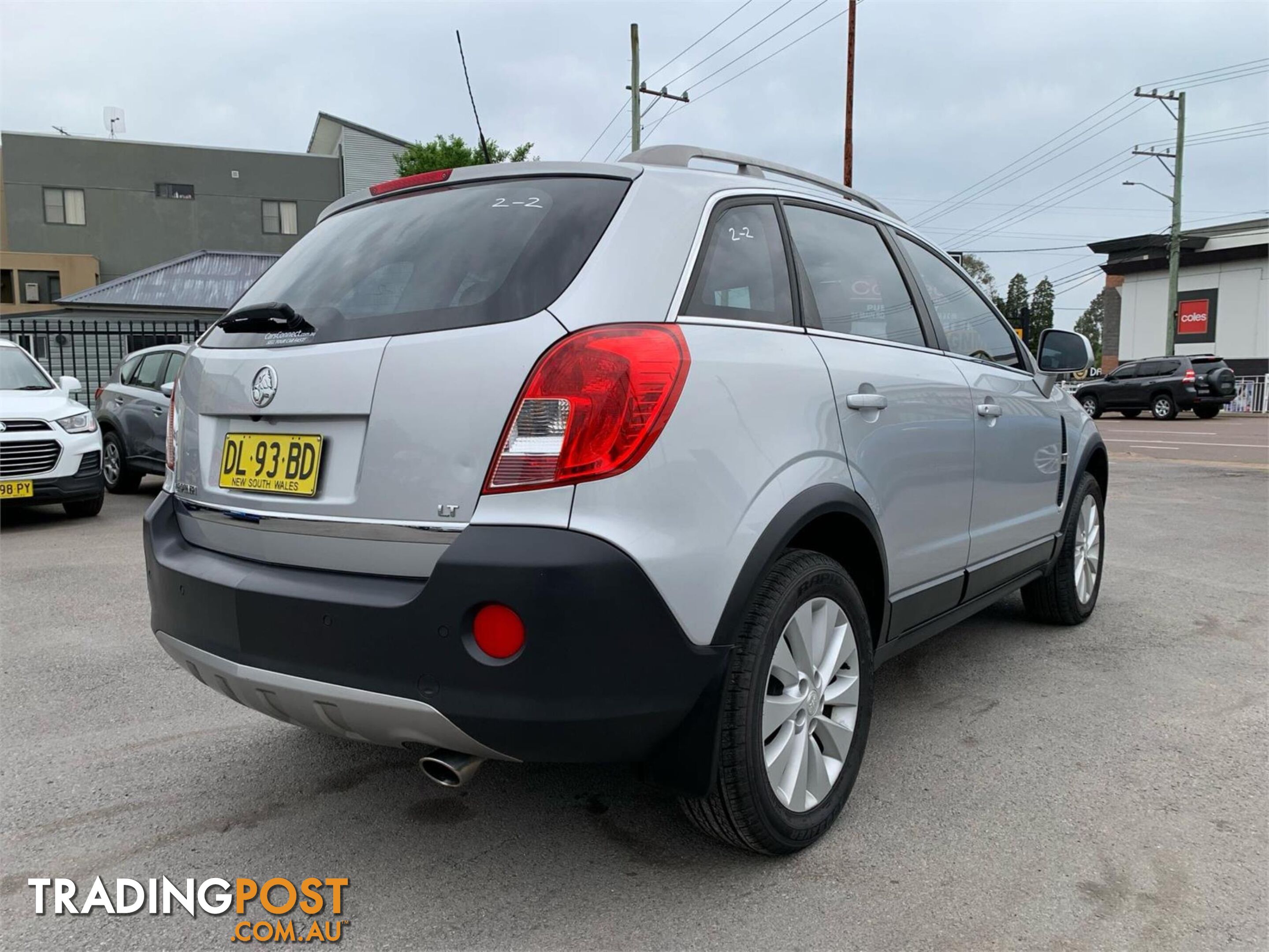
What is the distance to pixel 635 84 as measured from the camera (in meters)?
25.3

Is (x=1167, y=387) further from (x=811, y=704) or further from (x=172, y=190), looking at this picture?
(x=172, y=190)

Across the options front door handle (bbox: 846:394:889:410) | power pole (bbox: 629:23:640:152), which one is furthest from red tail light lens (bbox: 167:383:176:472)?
power pole (bbox: 629:23:640:152)

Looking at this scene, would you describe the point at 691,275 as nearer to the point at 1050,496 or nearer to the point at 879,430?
the point at 879,430

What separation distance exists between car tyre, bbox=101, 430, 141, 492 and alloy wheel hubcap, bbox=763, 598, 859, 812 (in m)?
9.40

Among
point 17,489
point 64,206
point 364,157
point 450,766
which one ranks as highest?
point 364,157

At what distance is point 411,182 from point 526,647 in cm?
149

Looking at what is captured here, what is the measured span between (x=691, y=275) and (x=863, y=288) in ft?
3.24

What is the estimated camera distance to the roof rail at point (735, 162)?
107 inches

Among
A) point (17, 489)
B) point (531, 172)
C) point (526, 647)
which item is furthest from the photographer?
point (17, 489)

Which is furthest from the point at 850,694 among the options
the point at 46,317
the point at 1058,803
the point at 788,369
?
the point at 46,317

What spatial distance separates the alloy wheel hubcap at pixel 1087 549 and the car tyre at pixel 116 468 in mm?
9060

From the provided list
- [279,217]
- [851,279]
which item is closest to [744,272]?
[851,279]

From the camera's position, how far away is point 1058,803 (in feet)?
9.57

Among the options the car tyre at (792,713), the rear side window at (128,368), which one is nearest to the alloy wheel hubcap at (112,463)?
the rear side window at (128,368)
